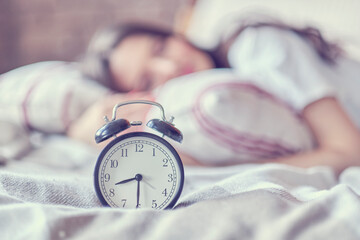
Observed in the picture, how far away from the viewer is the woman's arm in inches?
40.7

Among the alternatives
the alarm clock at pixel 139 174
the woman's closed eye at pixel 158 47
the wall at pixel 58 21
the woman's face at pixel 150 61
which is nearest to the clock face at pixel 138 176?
the alarm clock at pixel 139 174

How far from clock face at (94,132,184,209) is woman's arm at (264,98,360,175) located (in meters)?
0.51

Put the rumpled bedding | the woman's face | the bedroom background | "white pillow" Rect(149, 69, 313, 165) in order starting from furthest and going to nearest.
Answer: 1. the bedroom background
2. the woman's face
3. "white pillow" Rect(149, 69, 313, 165)
4. the rumpled bedding

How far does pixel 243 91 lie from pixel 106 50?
0.66m

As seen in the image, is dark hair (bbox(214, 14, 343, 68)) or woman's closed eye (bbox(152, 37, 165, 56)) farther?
woman's closed eye (bbox(152, 37, 165, 56))

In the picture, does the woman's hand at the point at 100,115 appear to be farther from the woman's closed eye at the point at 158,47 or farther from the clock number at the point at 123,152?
the clock number at the point at 123,152

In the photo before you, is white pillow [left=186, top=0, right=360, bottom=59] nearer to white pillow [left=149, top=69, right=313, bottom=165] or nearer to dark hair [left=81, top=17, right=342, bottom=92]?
dark hair [left=81, top=17, right=342, bottom=92]

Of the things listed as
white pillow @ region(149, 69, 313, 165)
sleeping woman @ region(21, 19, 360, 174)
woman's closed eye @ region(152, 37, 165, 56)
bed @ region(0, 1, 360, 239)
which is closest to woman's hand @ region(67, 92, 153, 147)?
sleeping woman @ region(21, 19, 360, 174)

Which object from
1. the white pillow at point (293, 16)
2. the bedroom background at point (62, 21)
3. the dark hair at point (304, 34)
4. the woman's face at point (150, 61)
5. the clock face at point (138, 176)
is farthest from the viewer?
the bedroom background at point (62, 21)

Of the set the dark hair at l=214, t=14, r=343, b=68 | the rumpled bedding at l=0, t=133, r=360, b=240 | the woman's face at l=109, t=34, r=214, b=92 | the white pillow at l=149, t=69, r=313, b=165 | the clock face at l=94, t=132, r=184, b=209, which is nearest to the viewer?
the rumpled bedding at l=0, t=133, r=360, b=240

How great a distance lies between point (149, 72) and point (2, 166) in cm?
63

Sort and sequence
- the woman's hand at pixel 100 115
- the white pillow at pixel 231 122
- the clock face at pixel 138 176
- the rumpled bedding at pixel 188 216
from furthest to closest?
the woman's hand at pixel 100 115 → the white pillow at pixel 231 122 → the clock face at pixel 138 176 → the rumpled bedding at pixel 188 216

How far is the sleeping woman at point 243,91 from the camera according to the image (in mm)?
996

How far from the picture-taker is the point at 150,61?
4.68 ft
